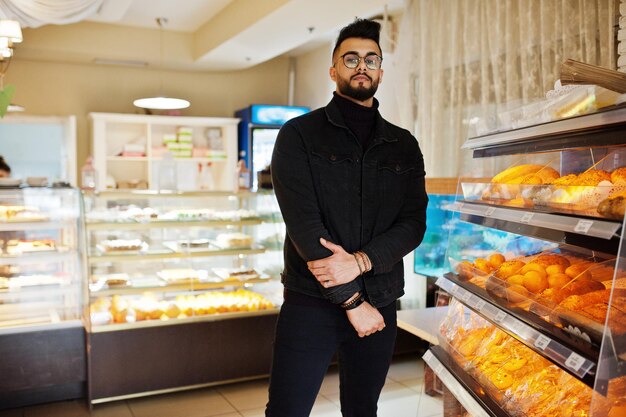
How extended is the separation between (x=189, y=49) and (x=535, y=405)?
7.01 metres

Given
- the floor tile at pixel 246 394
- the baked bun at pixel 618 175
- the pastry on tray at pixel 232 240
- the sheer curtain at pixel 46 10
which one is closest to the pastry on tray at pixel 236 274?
the pastry on tray at pixel 232 240

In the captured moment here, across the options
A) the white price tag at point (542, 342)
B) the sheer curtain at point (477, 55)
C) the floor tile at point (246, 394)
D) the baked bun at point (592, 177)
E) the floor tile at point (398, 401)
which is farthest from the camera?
the floor tile at point (246, 394)

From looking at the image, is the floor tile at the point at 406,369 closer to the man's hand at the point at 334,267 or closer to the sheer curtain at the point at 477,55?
the sheer curtain at the point at 477,55

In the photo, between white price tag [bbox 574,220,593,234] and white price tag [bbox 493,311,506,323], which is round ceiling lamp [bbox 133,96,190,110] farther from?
white price tag [bbox 574,220,593,234]

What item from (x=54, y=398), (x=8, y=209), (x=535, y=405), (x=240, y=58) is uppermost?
(x=240, y=58)

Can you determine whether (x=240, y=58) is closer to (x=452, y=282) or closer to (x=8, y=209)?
(x=8, y=209)

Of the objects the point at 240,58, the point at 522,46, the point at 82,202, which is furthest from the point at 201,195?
the point at 240,58

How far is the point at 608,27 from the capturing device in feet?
11.2

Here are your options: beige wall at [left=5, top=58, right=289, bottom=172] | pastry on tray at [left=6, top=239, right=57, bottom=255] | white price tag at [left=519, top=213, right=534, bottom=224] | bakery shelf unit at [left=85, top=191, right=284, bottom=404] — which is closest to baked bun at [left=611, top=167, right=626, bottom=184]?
white price tag at [left=519, top=213, right=534, bottom=224]

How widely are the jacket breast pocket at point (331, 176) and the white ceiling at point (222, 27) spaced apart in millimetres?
3523

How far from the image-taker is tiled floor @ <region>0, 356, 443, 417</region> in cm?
392

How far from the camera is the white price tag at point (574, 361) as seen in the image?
4.66 feet

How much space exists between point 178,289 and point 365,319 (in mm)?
2662

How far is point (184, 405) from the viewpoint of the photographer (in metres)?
4.08
